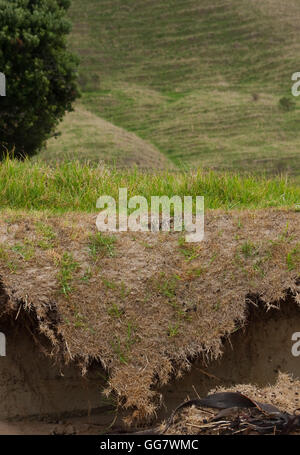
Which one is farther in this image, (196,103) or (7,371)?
(196,103)

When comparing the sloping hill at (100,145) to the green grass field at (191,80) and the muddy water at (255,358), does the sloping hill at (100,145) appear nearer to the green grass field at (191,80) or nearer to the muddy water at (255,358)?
the green grass field at (191,80)

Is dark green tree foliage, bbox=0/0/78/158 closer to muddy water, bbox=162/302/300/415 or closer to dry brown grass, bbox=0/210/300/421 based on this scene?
dry brown grass, bbox=0/210/300/421

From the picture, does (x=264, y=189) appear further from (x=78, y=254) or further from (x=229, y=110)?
(x=229, y=110)

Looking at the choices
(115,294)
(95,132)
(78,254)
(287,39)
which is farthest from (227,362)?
(287,39)

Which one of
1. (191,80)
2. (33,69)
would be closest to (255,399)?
(33,69)

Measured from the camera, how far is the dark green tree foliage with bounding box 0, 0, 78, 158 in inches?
459

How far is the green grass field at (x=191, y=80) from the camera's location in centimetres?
2138

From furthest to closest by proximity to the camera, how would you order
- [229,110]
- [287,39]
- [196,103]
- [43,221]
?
[287,39] → [196,103] → [229,110] → [43,221]

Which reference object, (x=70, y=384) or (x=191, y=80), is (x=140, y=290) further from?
(x=191, y=80)

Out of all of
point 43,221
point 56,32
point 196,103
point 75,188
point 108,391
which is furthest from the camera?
point 196,103

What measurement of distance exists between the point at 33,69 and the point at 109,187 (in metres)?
5.83

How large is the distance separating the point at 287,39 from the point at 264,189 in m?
26.9

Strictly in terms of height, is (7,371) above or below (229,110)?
below

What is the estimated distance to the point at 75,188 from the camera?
23.2 ft
